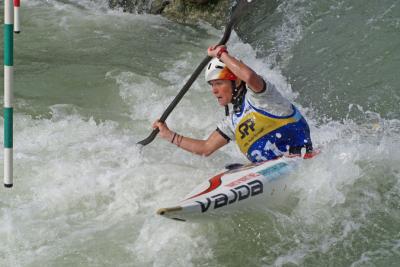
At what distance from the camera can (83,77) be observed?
8.08 m

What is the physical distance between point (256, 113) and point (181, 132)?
2138 millimetres

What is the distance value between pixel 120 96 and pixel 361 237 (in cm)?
392

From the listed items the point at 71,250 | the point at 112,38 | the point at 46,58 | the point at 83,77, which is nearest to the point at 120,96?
the point at 83,77

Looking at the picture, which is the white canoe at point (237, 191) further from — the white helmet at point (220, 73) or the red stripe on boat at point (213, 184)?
the white helmet at point (220, 73)

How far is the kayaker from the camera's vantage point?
461 centimetres

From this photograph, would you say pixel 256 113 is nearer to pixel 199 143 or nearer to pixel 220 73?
pixel 220 73

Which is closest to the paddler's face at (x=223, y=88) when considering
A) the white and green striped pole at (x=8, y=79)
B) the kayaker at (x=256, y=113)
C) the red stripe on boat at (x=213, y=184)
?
the kayaker at (x=256, y=113)

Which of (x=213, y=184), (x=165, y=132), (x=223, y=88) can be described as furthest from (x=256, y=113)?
(x=165, y=132)

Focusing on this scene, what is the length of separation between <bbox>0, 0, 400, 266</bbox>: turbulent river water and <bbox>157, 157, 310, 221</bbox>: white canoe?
0.13 meters

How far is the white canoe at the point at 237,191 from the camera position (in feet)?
13.5

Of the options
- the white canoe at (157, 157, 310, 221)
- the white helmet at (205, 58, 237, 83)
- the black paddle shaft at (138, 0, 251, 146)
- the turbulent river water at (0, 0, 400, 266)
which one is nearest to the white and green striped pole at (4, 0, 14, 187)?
the turbulent river water at (0, 0, 400, 266)

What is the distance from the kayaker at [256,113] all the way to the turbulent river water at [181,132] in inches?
10.2

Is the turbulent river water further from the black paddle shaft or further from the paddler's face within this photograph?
the paddler's face

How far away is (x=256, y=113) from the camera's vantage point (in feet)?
15.5
